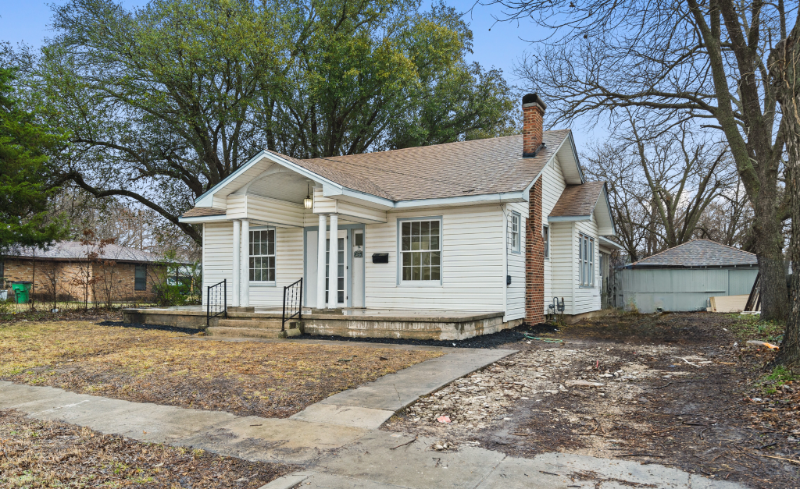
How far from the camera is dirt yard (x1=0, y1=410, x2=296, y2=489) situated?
384cm

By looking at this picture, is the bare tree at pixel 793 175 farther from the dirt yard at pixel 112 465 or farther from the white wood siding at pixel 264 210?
the white wood siding at pixel 264 210

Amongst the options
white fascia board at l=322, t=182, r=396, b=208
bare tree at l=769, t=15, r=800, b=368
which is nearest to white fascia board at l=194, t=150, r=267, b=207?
white fascia board at l=322, t=182, r=396, b=208

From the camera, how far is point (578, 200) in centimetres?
1585

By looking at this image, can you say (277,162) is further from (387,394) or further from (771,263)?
(771,263)

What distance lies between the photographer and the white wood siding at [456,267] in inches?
482

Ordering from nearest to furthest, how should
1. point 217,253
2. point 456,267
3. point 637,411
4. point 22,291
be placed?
point 637,411, point 456,267, point 217,253, point 22,291

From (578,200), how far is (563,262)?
6.19 ft

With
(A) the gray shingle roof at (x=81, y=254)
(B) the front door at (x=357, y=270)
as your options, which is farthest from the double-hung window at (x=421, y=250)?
(A) the gray shingle roof at (x=81, y=254)

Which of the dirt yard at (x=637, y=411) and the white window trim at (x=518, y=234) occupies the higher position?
the white window trim at (x=518, y=234)

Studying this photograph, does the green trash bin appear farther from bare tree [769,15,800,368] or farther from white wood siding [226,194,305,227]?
bare tree [769,15,800,368]

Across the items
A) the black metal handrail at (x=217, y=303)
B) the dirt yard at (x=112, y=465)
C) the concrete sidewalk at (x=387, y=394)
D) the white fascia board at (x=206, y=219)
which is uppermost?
the white fascia board at (x=206, y=219)

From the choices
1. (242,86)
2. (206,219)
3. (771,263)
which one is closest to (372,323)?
(206,219)

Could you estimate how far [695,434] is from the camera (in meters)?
4.76

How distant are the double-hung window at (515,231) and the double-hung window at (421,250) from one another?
1682mm
